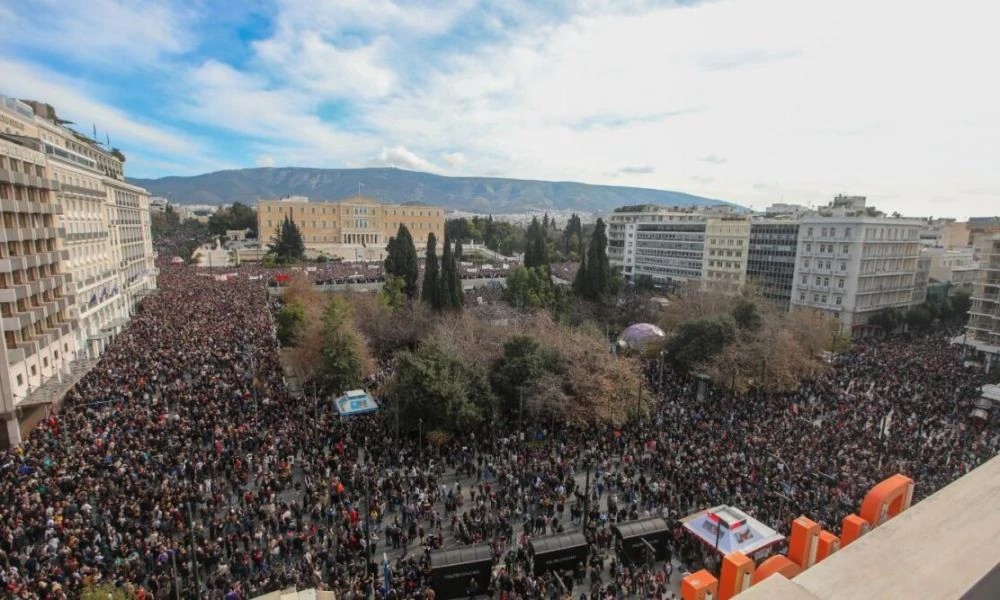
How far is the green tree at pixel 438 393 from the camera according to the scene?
838 inches

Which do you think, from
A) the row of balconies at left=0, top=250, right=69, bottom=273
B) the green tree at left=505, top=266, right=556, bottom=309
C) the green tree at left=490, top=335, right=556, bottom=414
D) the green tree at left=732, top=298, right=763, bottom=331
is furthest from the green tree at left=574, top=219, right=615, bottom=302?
the row of balconies at left=0, top=250, right=69, bottom=273

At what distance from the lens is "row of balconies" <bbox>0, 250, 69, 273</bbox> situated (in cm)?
2086

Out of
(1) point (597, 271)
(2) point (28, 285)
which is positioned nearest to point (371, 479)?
(2) point (28, 285)

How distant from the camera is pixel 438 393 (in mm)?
21156

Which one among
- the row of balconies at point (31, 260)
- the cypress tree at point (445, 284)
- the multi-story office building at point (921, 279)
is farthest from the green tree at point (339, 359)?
the multi-story office building at point (921, 279)

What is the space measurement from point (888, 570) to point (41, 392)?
2920cm

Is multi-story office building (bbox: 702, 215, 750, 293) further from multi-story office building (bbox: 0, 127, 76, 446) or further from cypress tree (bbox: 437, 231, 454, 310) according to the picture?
multi-story office building (bbox: 0, 127, 76, 446)

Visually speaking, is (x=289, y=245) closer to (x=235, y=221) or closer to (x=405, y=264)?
(x=235, y=221)

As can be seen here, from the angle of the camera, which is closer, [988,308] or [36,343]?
[36,343]

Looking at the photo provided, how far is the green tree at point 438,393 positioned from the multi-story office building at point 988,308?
36.2 m

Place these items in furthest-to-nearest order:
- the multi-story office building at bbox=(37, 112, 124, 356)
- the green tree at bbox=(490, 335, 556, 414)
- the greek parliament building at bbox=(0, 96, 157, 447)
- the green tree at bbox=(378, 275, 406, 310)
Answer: the green tree at bbox=(378, 275, 406, 310)
the multi-story office building at bbox=(37, 112, 124, 356)
the green tree at bbox=(490, 335, 556, 414)
the greek parliament building at bbox=(0, 96, 157, 447)

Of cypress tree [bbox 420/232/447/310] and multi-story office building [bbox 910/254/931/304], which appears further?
multi-story office building [bbox 910/254/931/304]

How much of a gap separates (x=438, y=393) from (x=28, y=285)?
1817 centimetres

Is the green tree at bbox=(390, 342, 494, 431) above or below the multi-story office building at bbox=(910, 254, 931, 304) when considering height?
below
